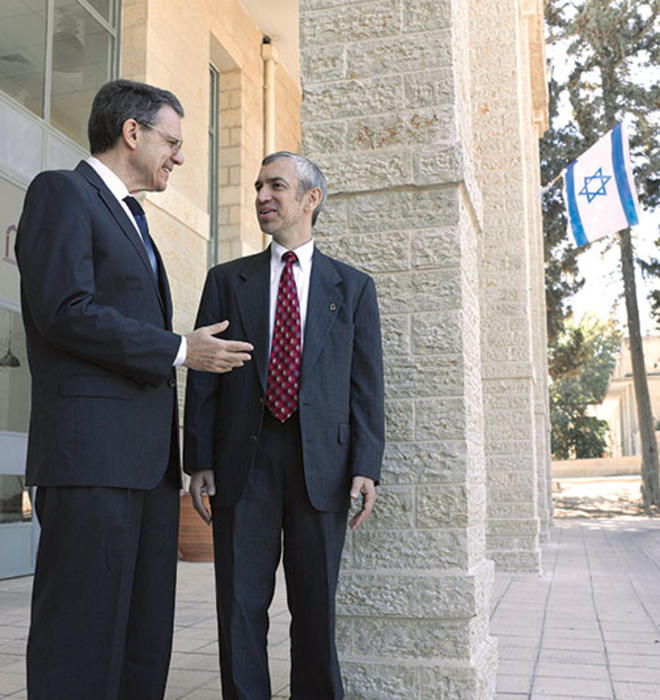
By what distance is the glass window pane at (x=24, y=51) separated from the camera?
8234 millimetres

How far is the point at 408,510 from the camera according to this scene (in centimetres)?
341

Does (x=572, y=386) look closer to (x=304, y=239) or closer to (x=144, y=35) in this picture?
(x=144, y=35)

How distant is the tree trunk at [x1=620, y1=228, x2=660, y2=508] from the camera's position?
18719 mm

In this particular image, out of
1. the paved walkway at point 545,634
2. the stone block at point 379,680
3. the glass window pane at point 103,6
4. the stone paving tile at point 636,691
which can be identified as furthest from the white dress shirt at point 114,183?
the glass window pane at point 103,6

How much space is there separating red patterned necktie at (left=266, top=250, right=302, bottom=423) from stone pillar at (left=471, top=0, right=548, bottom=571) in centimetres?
584

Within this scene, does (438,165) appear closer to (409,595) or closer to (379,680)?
(409,595)

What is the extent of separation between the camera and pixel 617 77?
65.5ft

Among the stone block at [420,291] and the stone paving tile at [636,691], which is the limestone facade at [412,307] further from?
the stone paving tile at [636,691]

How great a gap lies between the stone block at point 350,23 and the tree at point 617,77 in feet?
54.6

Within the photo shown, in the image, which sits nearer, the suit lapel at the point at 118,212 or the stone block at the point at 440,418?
the suit lapel at the point at 118,212

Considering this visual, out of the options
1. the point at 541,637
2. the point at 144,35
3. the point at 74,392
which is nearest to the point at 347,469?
the point at 74,392

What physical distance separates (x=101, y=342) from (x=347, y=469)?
112 cm

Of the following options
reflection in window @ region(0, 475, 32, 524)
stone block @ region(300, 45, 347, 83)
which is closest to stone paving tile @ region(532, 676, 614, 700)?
stone block @ region(300, 45, 347, 83)

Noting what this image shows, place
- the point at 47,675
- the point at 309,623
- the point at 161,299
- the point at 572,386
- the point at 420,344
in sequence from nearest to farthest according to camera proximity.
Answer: the point at 47,675 → the point at 161,299 → the point at 309,623 → the point at 420,344 → the point at 572,386
